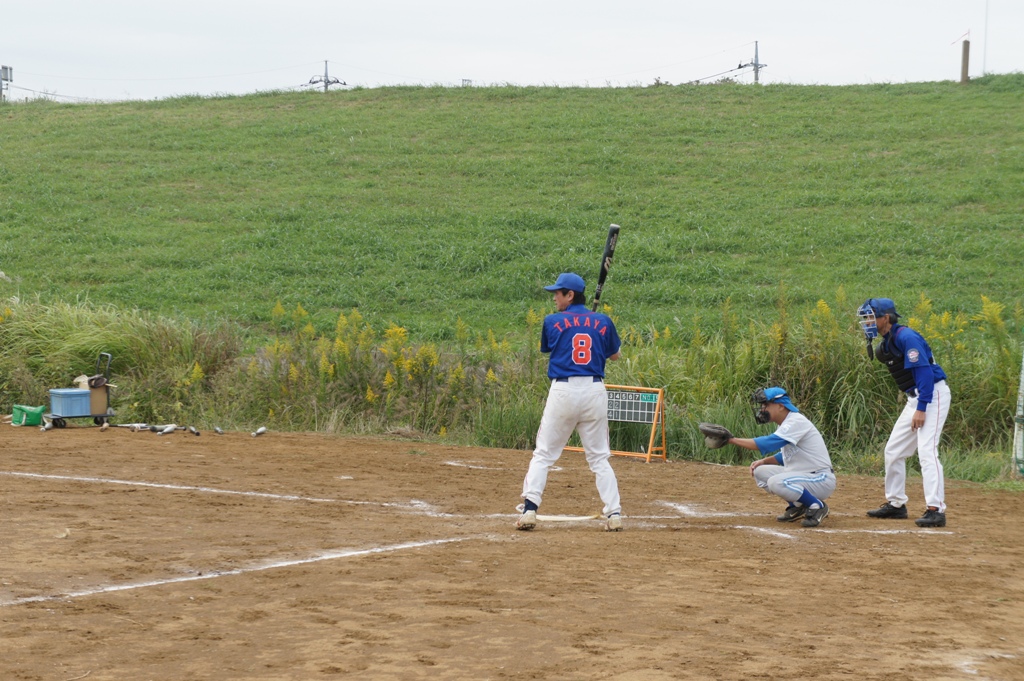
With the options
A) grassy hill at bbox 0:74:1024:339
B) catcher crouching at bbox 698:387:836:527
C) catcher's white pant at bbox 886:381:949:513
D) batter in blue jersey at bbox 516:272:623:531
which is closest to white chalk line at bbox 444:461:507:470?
batter in blue jersey at bbox 516:272:623:531

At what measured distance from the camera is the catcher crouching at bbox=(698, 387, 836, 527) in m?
9.16

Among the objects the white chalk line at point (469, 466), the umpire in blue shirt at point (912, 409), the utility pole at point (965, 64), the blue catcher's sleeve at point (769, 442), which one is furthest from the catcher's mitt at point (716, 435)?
the utility pole at point (965, 64)

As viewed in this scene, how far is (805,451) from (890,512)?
108 centimetres

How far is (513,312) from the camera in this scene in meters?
22.5

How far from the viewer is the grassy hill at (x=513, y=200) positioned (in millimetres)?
23750

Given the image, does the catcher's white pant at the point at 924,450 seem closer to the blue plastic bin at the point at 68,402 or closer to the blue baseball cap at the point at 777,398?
the blue baseball cap at the point at 777,398

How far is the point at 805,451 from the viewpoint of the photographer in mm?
9359

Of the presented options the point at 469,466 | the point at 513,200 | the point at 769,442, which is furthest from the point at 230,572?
the point at 513,200

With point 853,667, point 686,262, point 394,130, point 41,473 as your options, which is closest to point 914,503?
point 853,667

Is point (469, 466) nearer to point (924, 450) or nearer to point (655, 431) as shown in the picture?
point (655, 431)

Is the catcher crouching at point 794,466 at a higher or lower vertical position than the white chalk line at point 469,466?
Result: higher

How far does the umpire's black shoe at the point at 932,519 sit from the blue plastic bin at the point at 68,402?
413 inches

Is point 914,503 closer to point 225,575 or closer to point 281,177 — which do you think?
point 225,575

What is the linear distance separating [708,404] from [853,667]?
9173mm
